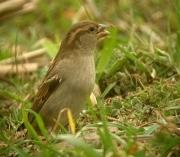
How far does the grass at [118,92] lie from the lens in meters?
5.14

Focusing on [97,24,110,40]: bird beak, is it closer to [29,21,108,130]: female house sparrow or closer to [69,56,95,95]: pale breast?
[29,21,108,130]: female house sparrow

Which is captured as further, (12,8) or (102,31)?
(12,8)

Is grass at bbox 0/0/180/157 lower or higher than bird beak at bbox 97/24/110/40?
lower

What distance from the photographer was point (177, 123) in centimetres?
562

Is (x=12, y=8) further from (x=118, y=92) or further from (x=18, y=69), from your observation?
(x=118, y=92)

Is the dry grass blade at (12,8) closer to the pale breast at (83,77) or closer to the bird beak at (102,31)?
the bird beak at (102,31)

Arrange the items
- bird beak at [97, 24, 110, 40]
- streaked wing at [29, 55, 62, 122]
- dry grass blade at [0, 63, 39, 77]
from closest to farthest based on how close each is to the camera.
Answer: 1. streaked wing at [29, 55, 62, 122]
2. bird beak at [97, 24, 110, 40]
3. dry grass blade at [0, 63, 39, 77]

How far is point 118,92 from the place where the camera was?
692 cm

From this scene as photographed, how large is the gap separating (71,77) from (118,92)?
0.89 metres

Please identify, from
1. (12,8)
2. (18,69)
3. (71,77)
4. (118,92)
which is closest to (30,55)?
(18,69)

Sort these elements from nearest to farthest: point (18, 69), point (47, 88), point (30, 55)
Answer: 1. point (47, 88)
2. point (18, 69)
3. point (30, 55)

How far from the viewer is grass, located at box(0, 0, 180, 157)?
5145 mm

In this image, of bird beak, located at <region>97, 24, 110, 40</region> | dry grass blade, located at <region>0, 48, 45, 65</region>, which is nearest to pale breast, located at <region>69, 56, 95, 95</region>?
bird beak, located at <region>97, 24, 110, 40</region>

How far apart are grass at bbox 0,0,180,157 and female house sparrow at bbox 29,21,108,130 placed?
0.15m
